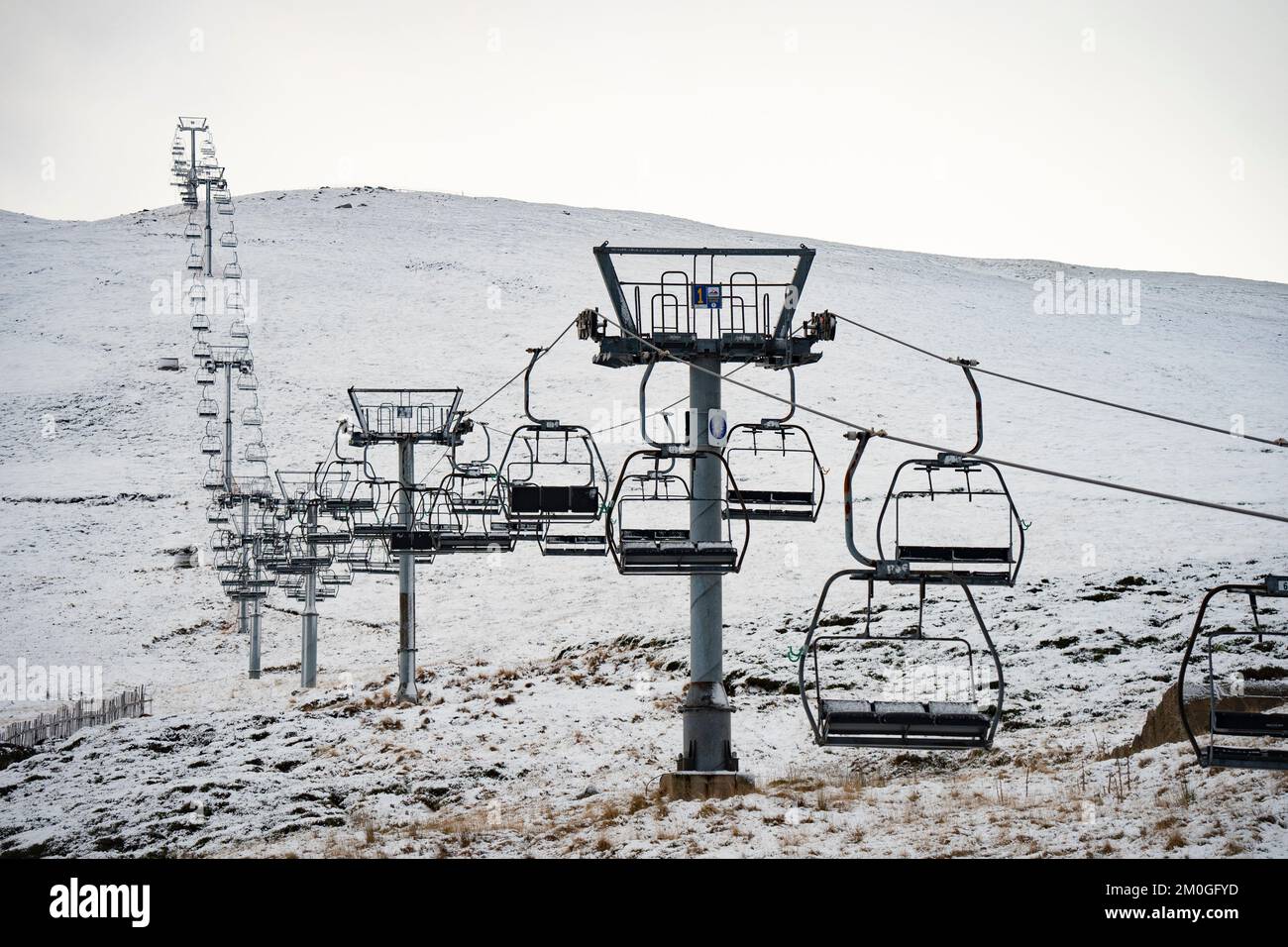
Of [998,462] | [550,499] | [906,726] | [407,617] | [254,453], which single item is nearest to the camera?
[998,462]

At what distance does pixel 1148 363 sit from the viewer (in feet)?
221

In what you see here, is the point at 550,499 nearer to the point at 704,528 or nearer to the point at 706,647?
the point at 704,528

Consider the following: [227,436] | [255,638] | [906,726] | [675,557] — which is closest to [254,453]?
[227,436]

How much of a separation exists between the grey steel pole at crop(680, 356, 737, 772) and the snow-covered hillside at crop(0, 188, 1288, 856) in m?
0.93

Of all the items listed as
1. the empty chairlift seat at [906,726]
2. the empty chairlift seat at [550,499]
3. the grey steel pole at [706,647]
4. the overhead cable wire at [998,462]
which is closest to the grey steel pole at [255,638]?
the grey steel pole at [706,647]

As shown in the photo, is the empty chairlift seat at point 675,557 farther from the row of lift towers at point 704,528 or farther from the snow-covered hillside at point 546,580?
the snow-covered hillside at point 546,580

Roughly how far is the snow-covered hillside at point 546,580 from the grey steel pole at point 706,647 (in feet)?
3.06

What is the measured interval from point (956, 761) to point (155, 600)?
3402 centimetres

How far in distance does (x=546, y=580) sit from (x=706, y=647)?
88.6 feet

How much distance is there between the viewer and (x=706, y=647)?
620 inches

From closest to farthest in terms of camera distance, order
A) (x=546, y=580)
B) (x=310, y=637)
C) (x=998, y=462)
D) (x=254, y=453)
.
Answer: (x=998, y=462) → (x=310, y=637) → (x=254, y=453) → (x=546, y=580)

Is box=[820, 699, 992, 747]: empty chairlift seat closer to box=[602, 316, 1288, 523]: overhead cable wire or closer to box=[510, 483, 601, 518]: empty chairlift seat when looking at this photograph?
box=[602, 316, 1288, 523]: overhead cable wire
